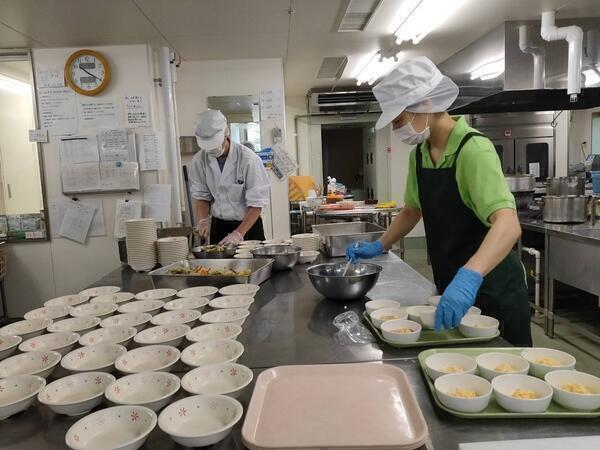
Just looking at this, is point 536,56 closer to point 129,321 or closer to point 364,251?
point 364,251

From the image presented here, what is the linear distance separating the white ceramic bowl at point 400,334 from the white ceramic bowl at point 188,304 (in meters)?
0.67

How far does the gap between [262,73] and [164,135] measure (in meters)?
1.36

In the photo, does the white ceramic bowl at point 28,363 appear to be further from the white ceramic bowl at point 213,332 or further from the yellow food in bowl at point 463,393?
the yellow food in bowl at point 463,393

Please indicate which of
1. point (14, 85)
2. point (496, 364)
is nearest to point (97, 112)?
point (14, 85)

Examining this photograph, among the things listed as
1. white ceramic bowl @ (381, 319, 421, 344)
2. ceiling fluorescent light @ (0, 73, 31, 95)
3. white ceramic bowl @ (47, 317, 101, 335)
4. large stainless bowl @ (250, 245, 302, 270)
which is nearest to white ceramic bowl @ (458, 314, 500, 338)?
white ceramic bowl @ (381, 319, 421, 344)

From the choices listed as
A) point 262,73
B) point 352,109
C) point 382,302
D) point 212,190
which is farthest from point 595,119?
point 382,302

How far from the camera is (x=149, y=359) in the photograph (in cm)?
117

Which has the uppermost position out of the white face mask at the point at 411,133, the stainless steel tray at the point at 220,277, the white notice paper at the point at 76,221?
the white face mask at the point at 411,133

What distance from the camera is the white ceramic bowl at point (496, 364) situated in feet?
3.21

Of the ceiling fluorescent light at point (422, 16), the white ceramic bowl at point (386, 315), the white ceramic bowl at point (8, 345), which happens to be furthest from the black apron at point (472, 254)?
the ceiling fluorescent light at point (422, 16)

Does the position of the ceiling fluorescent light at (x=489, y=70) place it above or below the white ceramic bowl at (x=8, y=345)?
above

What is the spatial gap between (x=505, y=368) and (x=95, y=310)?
1337 mm

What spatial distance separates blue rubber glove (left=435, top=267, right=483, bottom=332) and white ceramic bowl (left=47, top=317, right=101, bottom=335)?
3.50ft

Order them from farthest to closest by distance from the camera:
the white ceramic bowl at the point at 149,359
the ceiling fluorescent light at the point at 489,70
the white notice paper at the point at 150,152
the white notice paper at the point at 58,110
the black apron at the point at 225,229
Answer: the ceiling fluorescent light at the point at 489,70
the white notice paper at the point at 150,152
the white notice paper at the point at 58,110
the black apron at the point at 225,229
the white ceramic bowl at the point at 149,359
